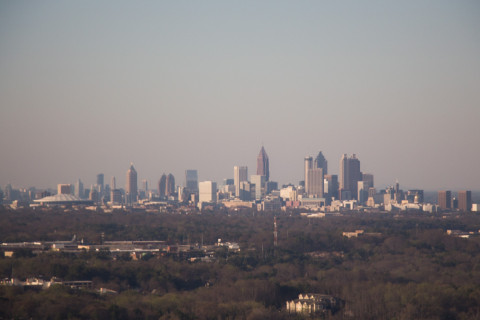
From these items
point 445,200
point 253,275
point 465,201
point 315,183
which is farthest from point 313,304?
point 315,183

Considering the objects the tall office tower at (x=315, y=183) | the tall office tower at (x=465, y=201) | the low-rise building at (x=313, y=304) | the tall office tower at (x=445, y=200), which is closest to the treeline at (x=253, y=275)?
the low-rise building at (x=313, y=304)

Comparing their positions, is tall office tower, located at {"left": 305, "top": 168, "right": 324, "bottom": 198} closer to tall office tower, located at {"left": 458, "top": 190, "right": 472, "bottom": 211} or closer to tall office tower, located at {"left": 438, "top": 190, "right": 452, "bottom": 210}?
tall office tower, located at {"left": 438, "top": 190, "right": 452, "bottom": 210}

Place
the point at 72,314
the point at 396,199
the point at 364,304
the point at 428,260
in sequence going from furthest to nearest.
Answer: the point at 396,199 < the point at 428,260 < the point at 364,304 < the point at 72,314

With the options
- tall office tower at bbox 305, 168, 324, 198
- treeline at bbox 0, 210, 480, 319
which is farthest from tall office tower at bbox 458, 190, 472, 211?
treeline at bbox 0, 210, 480, 319

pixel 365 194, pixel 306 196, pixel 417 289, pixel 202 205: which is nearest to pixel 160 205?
pixel 202 205

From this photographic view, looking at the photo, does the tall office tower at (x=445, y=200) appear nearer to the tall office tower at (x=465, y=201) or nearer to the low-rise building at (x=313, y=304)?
the tall office tower at (x=465, y=201)

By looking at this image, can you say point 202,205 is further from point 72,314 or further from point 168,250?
point 72,314

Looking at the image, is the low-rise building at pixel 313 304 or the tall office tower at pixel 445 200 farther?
the tall office tower at pixel 445 200
